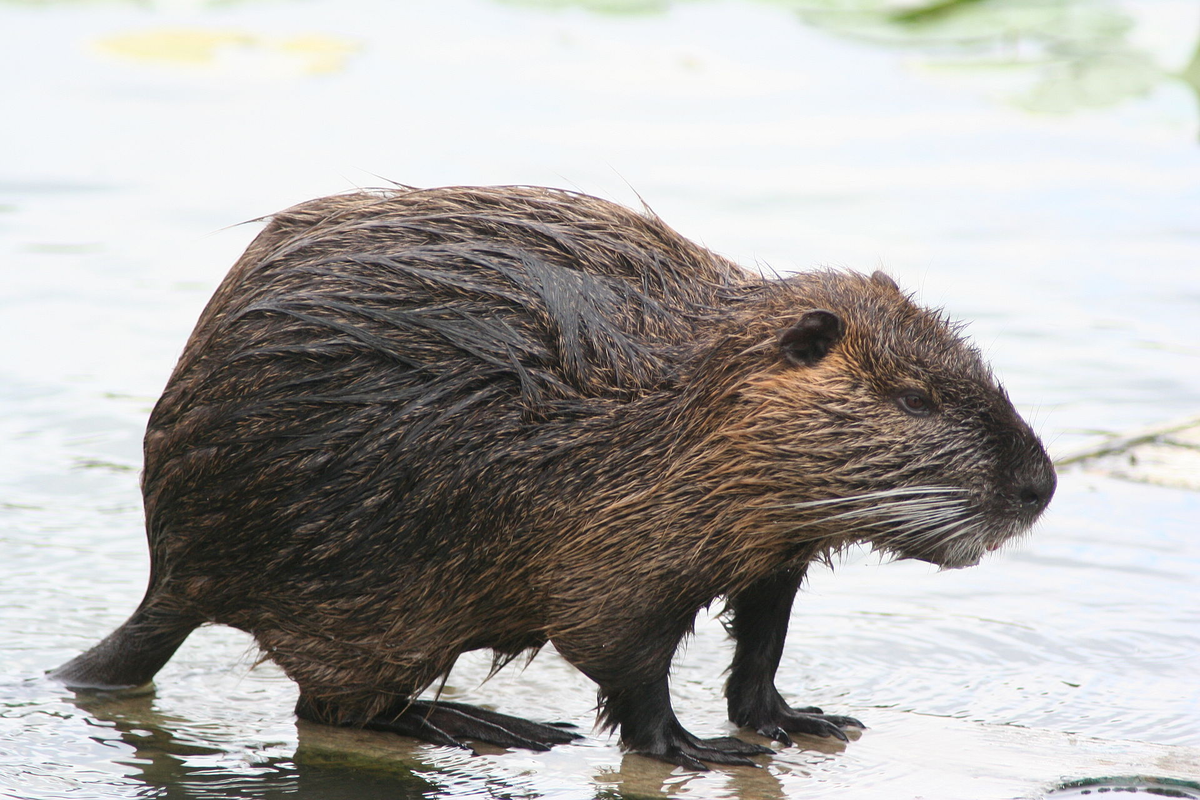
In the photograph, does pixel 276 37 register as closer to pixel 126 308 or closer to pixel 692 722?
pixel 126 308

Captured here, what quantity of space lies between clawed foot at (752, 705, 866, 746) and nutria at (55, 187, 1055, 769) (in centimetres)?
15

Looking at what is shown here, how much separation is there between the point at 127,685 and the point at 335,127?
6940 millimetres

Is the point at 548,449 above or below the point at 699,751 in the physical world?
A: above

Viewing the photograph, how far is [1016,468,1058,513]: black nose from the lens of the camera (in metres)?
3.68

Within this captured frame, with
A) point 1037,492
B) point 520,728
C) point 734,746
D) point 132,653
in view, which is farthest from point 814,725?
point 132,653

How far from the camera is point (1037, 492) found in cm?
369

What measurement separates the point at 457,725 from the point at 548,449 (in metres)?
0.85

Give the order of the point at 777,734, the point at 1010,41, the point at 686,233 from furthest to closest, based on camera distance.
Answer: the point at 1010,41 < the point at 686,233 < the point at 777,734

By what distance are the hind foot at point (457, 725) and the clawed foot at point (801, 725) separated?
0.49 meters

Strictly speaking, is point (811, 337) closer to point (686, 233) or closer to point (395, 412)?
point (395, 412)

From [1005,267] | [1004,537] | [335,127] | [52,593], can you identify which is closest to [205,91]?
[335,127]

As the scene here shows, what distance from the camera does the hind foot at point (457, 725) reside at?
409 cm

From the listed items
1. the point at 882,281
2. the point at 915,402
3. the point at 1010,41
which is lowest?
the point at 915,402

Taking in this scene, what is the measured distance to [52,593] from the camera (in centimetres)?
491
